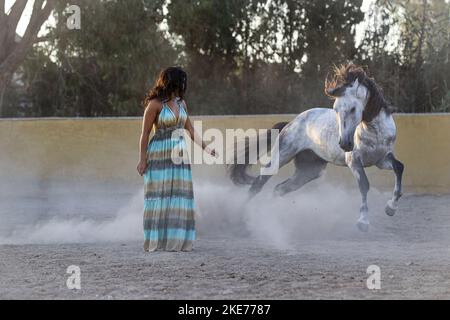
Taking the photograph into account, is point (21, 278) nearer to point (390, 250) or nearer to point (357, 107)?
point (390, 250)

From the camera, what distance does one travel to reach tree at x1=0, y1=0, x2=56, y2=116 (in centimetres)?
1619

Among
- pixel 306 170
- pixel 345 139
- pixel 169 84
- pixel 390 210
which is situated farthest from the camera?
pixel 306 170

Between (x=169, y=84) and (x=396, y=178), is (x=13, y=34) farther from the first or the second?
(x=169, y=84)

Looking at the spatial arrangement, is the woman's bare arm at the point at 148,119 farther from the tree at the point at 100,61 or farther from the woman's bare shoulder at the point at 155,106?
the tree at the point at 100,61

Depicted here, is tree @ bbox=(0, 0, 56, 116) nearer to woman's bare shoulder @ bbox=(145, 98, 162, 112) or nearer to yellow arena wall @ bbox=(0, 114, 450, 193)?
yellow arena wall @ bbox=(0, 114, 450, 193)

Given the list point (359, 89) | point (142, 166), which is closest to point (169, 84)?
point (142, 166)

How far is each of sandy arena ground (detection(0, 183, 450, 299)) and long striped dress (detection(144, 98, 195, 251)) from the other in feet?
0.80

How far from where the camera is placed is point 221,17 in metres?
16.7

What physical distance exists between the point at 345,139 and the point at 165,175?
2.12m

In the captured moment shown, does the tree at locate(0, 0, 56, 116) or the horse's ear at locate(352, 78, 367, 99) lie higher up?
the tree at locate(0, 0, 56, 116)

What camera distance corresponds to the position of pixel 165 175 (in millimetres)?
7137

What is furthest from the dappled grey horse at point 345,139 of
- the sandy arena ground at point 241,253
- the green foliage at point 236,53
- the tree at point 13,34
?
the tree at point 13,34

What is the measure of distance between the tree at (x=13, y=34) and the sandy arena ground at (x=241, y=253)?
542 cm

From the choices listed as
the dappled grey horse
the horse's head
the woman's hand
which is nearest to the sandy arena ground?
the dappled grey horse
